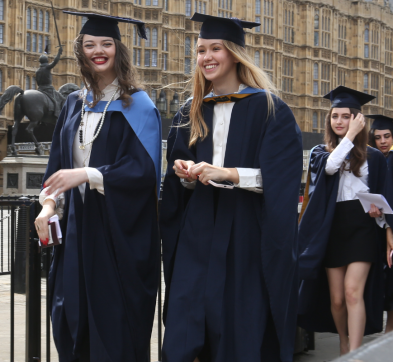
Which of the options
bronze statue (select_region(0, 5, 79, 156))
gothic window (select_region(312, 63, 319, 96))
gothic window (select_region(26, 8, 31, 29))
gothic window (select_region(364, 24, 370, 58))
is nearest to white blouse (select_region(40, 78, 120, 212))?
bronze statue (select_region(0, 5, 79, 156))

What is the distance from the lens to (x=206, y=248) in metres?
2.16

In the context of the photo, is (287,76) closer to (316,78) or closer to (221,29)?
(316,78)

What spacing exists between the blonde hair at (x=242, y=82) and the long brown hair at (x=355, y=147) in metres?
1.17

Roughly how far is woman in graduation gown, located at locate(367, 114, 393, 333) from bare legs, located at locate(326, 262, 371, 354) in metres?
0.22

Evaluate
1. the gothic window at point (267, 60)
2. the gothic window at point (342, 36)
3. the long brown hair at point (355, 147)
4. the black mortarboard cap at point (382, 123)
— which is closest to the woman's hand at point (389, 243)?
the long brown hair at point (355, 147)

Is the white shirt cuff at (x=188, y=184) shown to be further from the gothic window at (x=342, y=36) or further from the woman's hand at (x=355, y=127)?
the gothic window at (x=342, y=36)

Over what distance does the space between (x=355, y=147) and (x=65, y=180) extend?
1.79 metres

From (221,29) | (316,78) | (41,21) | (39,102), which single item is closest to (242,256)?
(221,29)

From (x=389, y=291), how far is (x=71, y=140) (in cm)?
227

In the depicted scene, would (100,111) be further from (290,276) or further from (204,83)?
(290,276)

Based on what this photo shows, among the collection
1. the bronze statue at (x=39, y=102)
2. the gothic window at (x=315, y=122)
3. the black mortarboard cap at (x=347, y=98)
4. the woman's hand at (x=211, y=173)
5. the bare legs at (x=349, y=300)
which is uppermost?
the gothic window at (x=315, y=122)

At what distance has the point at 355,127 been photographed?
3.35 meters

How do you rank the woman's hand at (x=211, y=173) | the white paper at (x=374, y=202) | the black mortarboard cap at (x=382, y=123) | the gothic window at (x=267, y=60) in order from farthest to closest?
the gothic window at (x=267, y=60)
the black mortarboard cap at (x=382, y=123)
the white paper at (x=374, y=202)
the woman's hand at (x=211, y=173)

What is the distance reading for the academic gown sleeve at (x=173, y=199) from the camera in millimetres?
2268
